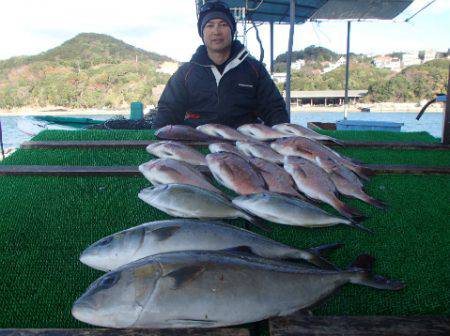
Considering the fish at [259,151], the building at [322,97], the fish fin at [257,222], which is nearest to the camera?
the fish fin at [257,222]

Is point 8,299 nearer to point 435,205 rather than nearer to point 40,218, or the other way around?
point 40,218

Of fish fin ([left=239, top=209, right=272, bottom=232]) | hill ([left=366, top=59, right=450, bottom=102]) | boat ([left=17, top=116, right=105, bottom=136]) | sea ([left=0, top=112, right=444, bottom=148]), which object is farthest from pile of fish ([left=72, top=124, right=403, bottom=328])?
hill ([left=366, top=59, right=450, bottom=102])

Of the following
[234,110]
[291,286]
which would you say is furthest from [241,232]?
[234,110]

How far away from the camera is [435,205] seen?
2533 mm

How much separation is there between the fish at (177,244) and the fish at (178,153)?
1.22 metres

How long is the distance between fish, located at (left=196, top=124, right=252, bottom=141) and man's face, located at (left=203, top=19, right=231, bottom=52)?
1.46m

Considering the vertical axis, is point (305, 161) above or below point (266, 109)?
below

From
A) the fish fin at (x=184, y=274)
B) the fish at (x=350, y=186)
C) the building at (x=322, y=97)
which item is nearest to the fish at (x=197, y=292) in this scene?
the fish fin at (x=184, y=274)

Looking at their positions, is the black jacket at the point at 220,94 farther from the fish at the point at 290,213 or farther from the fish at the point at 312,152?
the fish at the point at 290,213

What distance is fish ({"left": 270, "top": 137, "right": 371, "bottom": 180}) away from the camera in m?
3.00

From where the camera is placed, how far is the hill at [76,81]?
233 feet

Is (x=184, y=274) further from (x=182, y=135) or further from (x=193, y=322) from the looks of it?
(x=182, y=135)

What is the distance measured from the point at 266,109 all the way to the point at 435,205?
2996 millimetres

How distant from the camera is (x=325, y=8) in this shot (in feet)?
34.3
